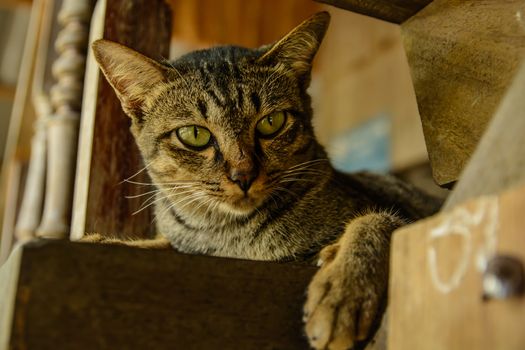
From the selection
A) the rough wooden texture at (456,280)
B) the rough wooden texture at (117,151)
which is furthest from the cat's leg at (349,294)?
the rough wooden texture at (117,151)

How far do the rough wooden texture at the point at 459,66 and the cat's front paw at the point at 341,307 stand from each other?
19.1 inches

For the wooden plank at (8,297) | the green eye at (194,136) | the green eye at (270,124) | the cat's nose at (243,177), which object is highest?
the green eye at (270,124)

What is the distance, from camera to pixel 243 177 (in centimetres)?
143

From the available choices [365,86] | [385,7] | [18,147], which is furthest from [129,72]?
[365,86]

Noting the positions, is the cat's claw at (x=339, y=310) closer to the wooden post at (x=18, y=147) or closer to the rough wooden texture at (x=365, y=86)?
the wooden post at (x=18, y=147)

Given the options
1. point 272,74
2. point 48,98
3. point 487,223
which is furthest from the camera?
point 48,98

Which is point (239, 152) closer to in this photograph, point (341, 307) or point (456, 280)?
point (341, 307)

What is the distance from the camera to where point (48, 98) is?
2215 millimetres

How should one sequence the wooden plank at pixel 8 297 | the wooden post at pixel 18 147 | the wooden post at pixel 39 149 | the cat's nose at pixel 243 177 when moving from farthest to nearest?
the wooden post at pixel 18 147, the wooden post at pixel 39 149, the cat's nose at pixel 243 177, the wooden plank at pixel 8 297

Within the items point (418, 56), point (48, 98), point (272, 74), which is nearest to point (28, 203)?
point (48, 98)

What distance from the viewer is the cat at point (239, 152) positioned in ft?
4.88

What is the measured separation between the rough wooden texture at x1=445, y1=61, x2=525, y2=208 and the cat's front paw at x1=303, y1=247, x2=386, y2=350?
27 centimetres

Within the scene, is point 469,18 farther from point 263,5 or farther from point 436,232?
point 263,5

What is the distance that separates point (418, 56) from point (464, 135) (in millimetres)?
229
